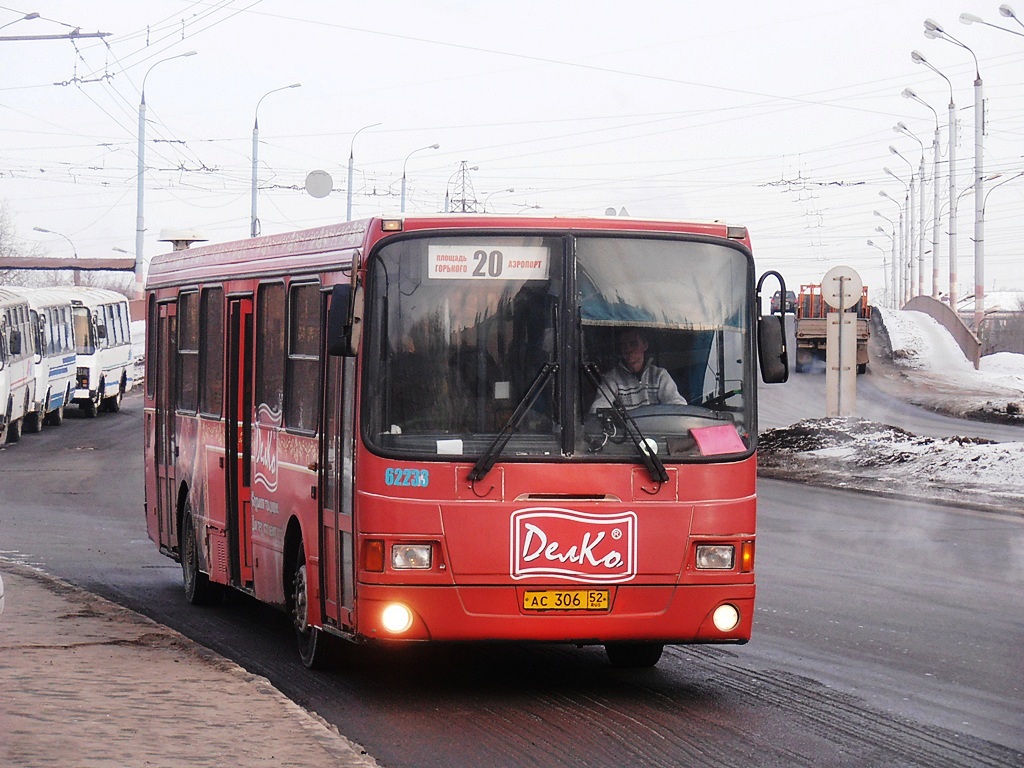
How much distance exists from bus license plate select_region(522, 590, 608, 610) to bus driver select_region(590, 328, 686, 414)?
950 mm

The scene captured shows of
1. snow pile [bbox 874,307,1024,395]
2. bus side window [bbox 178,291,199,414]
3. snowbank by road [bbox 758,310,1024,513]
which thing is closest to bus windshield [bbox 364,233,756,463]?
bus side window [bbox 178,291,199,414]

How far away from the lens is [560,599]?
8445 mm

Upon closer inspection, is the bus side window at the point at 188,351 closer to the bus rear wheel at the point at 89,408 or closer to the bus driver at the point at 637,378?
the bus driver at the point at 637,378

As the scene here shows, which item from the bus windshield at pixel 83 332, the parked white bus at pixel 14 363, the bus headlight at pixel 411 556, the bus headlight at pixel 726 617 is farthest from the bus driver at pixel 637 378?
the bus windshield at pixel 83 332

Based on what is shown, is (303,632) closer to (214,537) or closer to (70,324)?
(214,537)

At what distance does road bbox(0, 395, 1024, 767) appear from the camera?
7477mm

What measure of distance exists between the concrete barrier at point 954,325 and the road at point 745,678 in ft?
142

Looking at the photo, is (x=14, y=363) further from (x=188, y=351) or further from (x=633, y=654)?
(x=633, y=654)

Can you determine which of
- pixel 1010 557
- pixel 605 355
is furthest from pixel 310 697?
pixel 1010 557

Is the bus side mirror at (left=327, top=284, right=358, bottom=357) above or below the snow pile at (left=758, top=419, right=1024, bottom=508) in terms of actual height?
above

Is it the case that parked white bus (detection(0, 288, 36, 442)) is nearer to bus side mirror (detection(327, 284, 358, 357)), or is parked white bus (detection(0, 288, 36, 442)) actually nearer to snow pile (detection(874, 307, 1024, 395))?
bus side mirror (detection(327, 284, 358, 357))

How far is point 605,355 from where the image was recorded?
28.2 feet

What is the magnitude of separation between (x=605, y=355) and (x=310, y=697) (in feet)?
7.55

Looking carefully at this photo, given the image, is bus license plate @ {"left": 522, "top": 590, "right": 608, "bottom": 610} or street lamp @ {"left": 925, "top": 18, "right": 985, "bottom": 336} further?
street lamp @ {"left": 925, "top": 18, "right": 985, "bottom": 336}
